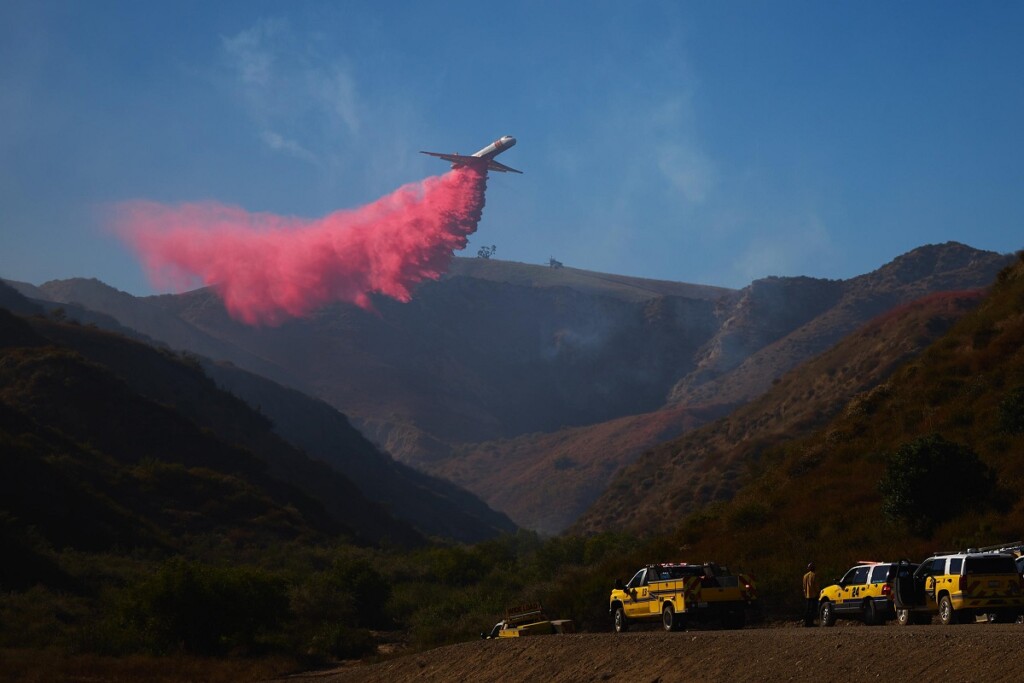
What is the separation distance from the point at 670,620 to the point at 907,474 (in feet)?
41.7

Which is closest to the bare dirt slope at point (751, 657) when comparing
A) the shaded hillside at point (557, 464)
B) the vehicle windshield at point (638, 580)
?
the vehicle windshield at point (638, 580)

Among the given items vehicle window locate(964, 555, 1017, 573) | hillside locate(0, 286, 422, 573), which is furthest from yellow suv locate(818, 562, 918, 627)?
hillside locate(0, 286, 422, 573)

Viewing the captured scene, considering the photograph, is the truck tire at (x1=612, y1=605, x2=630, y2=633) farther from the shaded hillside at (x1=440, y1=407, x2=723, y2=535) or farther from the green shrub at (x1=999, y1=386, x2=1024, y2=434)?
the shaded hillside at (x1=440, y1=407, x2=723, y2=535)

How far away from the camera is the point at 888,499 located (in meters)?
33.8

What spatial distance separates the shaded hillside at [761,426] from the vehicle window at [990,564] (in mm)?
51411

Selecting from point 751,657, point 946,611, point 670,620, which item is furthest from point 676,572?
point 751,657

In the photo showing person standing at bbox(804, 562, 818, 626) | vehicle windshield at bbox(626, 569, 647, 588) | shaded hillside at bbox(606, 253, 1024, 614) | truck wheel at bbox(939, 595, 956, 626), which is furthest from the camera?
shaded hillside at bbox(606, 253, 1024, 614)

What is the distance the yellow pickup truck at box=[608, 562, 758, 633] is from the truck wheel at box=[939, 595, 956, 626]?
4614mm

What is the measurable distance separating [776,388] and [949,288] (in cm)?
8264

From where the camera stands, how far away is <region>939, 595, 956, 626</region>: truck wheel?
65.8 feet

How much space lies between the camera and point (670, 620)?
2381 cm

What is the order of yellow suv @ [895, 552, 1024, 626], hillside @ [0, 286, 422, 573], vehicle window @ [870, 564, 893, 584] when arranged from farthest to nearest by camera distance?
hillside @ [0, 286, 422, 573] → vehicle window @ [870, 564, 893, 584] → yellow suv @ [895, 552, 1024, 626]

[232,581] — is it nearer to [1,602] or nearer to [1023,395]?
[1,602]

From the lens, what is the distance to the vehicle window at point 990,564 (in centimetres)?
1978
